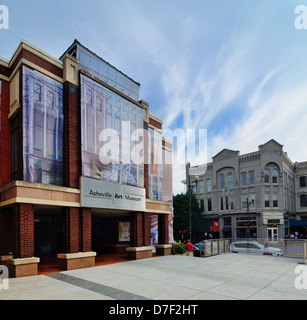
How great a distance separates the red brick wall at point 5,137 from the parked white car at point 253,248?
17589 millimetres

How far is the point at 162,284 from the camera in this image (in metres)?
10.7

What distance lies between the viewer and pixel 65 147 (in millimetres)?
16047

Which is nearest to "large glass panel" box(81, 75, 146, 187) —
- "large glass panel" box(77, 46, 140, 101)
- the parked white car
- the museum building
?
the museum building

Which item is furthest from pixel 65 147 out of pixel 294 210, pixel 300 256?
pixel 294 210

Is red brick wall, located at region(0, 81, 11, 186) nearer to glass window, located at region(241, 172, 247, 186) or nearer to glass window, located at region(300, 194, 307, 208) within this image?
glass window, located at region(241, 172, 247, 186)

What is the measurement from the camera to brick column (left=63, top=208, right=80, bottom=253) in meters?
14.9

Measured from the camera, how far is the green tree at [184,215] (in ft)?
161

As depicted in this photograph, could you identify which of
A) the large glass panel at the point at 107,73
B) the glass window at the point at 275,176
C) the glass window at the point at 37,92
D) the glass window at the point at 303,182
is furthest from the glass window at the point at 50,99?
the glass window at the point at 303,182

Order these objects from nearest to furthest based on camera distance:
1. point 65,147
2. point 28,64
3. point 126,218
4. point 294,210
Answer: point 28,64 → point 65,147 → point 126,218 → point 294,210

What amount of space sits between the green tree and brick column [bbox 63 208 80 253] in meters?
34.8

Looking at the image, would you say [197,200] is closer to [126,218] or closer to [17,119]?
[126,218]

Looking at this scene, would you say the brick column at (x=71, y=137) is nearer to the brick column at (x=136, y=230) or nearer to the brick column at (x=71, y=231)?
the brick column at (x=71, y=231)
